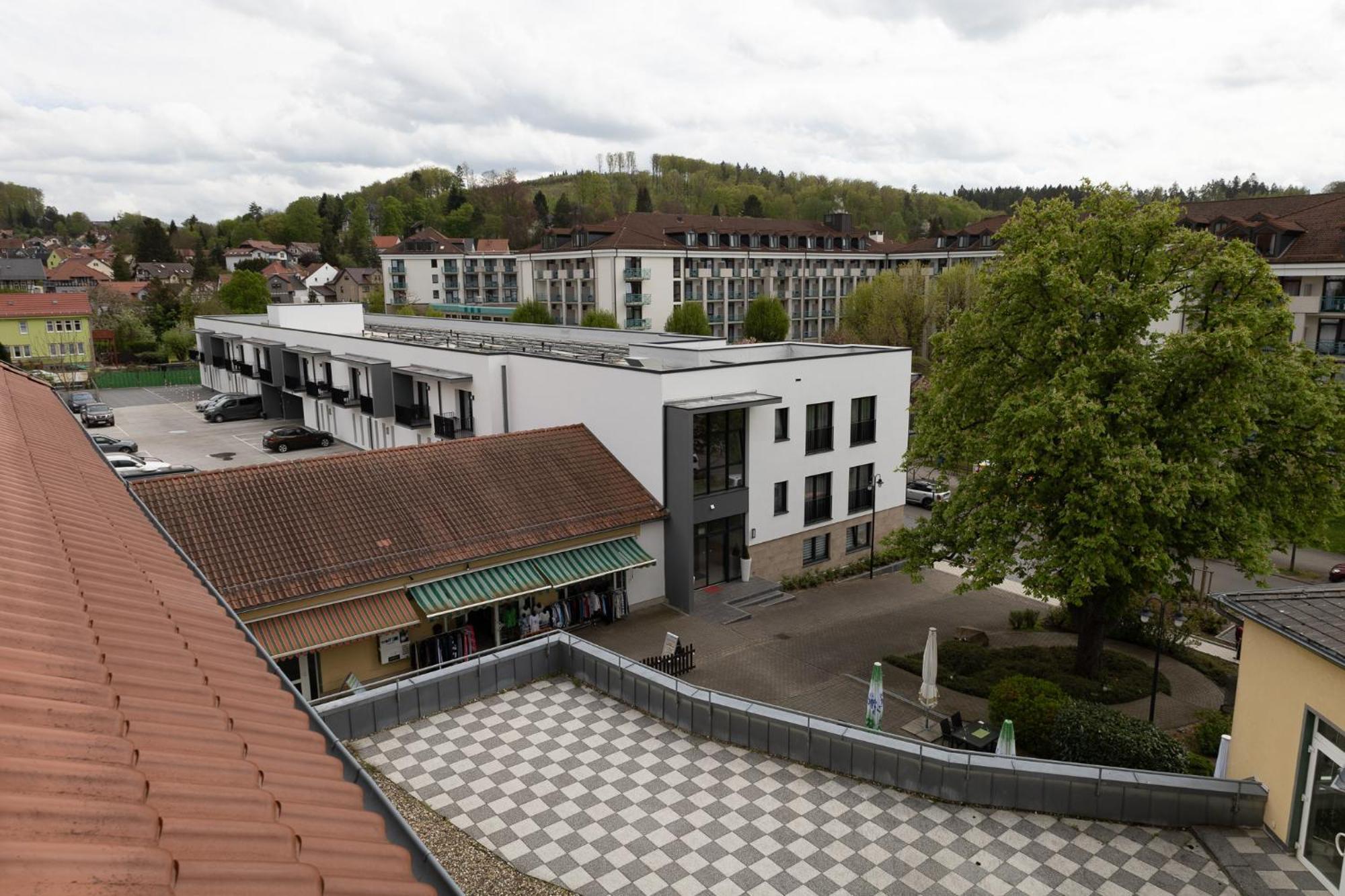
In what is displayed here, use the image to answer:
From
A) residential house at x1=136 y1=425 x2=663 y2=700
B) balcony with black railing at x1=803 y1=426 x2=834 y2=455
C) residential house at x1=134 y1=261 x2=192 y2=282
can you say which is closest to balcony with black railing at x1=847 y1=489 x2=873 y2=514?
balcony with black railing at x1=803 y1=426 x2=834 y2=455

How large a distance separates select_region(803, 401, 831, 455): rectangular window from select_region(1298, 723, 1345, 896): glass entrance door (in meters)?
19.1

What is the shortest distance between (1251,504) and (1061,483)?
3.97 metres

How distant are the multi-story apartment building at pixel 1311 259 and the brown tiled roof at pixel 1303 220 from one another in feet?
0.11

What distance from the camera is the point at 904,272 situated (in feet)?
213

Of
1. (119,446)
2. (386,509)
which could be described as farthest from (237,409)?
(386,509)

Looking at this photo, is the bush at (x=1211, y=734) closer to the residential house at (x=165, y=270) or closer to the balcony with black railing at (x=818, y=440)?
the balcony with black railing at (x=818, y=440)

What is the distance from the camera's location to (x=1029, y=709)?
1620cm

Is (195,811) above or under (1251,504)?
above

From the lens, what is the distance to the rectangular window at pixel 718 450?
25.5m

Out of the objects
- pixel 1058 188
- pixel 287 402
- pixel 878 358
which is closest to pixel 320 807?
pixel 878 358

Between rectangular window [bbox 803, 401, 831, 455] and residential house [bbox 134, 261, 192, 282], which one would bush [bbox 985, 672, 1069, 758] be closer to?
rectangular window [bbox 803, 401, 831, 455]

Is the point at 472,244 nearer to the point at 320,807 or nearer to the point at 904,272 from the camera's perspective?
the point at 904,272

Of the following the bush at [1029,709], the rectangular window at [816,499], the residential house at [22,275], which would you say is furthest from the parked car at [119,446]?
the residential house at [22,275]

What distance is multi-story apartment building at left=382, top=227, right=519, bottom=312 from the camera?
300ft
